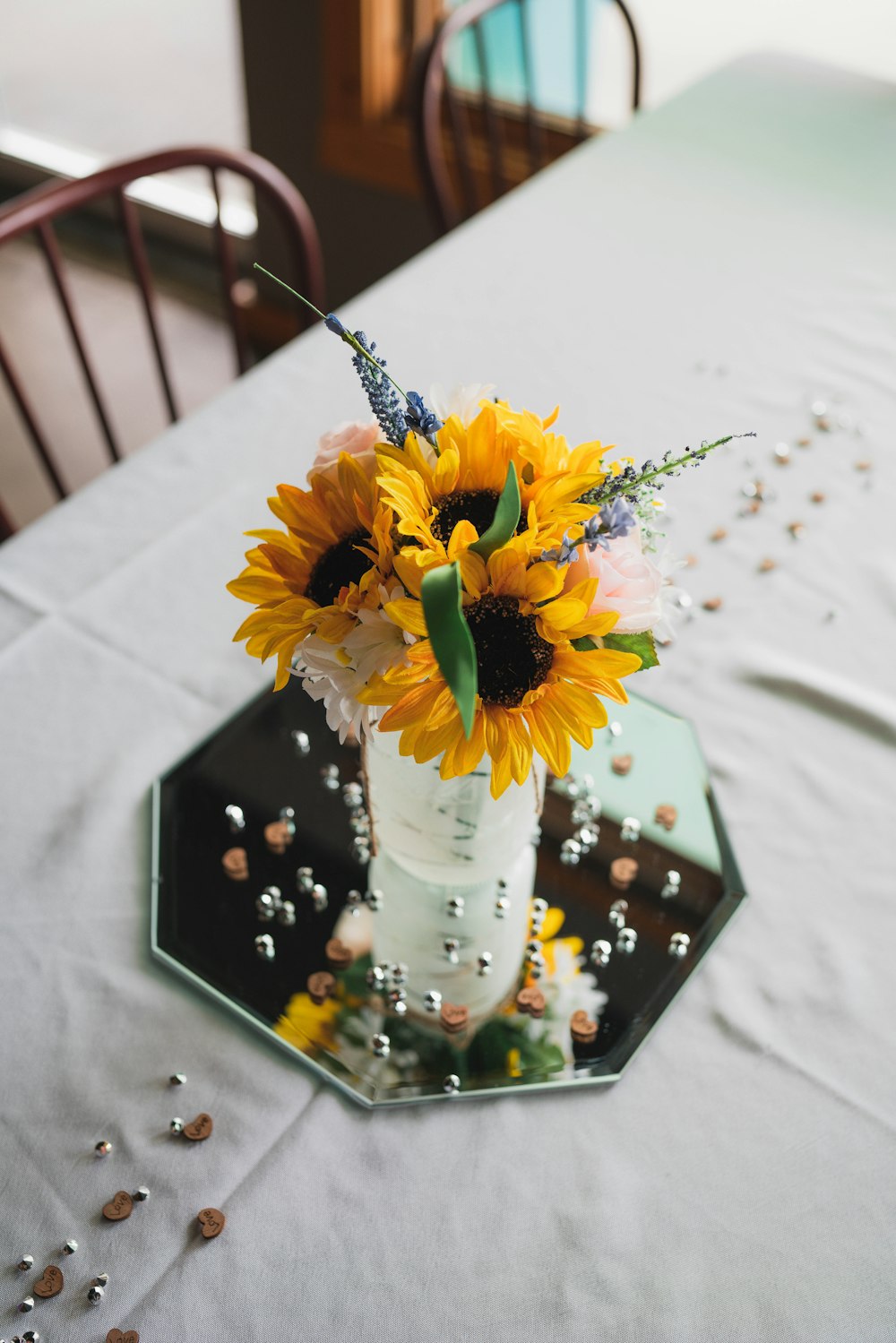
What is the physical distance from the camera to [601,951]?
738mm

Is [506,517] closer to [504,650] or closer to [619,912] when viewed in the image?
[504,650]

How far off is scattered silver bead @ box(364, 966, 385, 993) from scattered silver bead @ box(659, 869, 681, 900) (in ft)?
0.68

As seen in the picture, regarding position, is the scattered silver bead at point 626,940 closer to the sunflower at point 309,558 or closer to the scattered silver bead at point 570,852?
the scattered silver bead at point 570,852

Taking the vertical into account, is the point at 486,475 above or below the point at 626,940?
above

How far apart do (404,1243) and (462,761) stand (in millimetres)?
294

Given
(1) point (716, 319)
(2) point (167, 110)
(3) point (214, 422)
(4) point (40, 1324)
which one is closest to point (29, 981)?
(4) point (40, 1324)

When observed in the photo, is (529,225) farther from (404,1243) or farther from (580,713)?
(404,1243)

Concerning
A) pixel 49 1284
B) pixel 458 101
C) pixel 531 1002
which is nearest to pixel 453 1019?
pixel 531 1002

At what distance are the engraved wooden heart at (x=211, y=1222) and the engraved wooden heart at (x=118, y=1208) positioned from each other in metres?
0.04

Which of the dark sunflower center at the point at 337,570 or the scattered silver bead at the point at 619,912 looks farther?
the scattered silver bead at the point at 619,912

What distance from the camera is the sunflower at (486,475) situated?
0.51 meters

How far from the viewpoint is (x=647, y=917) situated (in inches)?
29.9

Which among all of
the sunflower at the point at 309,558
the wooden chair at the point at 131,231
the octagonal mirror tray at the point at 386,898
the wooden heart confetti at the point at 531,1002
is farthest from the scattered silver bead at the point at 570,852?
the wooden chair at the point at 131,231

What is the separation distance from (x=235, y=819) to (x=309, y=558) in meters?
0.31
